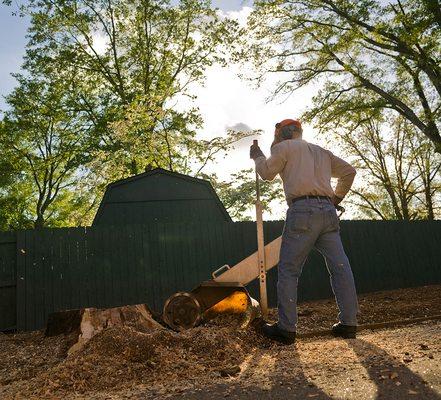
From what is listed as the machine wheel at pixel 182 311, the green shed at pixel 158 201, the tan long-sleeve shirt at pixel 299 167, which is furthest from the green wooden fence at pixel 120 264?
the tan long-sleeve shirt at pixel 299 167

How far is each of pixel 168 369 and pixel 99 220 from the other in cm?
1000

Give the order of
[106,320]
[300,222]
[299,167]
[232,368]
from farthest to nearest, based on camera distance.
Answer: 1. [106,320]
2. [299,167]
3. [300,222]
4. [232,368]

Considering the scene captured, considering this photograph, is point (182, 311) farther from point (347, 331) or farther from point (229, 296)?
point (347, 331)

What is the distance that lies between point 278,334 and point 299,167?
1.38 metres

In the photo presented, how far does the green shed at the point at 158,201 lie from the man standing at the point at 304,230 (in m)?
9.08

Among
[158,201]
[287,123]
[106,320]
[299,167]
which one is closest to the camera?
[299,167]

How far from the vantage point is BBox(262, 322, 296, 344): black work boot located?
3240mm

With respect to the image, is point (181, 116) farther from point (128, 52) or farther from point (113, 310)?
point (113, 310)

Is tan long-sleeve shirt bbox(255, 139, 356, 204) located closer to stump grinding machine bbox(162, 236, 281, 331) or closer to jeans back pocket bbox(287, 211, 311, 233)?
jeans back pocket bbox(287, 211, 311, 233)

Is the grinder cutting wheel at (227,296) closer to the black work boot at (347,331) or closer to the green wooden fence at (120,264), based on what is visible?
the black work boot at (347,331)

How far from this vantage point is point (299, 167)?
3.39 meters

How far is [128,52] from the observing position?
71.1 feet

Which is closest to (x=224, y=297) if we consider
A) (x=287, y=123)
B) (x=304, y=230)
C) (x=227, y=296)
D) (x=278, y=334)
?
(x=227, y=296)

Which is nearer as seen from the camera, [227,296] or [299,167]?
[299,167]
